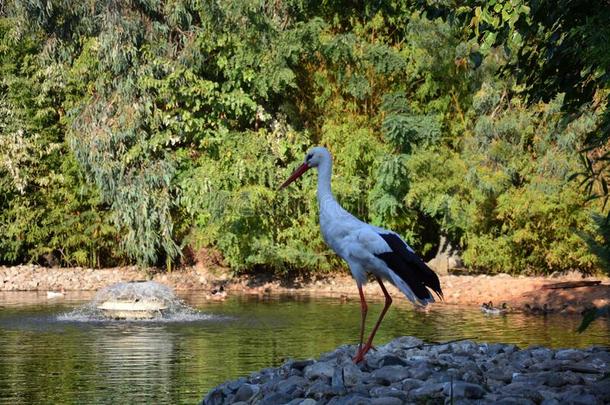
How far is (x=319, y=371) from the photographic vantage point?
337 inches

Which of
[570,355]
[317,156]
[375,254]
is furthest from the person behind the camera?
[317,156]

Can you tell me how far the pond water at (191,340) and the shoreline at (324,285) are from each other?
1225 millimetres

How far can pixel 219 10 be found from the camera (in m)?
22.5

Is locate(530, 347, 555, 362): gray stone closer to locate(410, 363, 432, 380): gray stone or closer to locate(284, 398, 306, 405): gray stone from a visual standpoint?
locate(410, 363, 432, 380): gray stone

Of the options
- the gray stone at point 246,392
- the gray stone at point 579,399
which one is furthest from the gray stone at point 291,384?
the gray stone at point 579,399

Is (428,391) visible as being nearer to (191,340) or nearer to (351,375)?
(351,375)

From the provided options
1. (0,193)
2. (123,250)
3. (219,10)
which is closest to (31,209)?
(0,193)

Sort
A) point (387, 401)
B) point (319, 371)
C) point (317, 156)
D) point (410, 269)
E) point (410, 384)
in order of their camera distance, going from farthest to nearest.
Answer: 1. point (317, 156)
2. point (410, 269)
3. point (319, 371)
4. point (410, 384)
5. point (387, 401)

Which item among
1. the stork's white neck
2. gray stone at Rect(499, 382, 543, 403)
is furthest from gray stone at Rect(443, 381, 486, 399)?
the stork's white neck

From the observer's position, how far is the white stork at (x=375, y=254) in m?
8.85

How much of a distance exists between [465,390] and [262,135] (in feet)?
55.1

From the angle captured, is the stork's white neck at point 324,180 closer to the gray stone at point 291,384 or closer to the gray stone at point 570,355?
the gray stone at point 291,384

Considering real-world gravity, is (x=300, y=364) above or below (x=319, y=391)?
above

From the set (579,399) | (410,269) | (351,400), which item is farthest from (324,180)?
(579,399)
